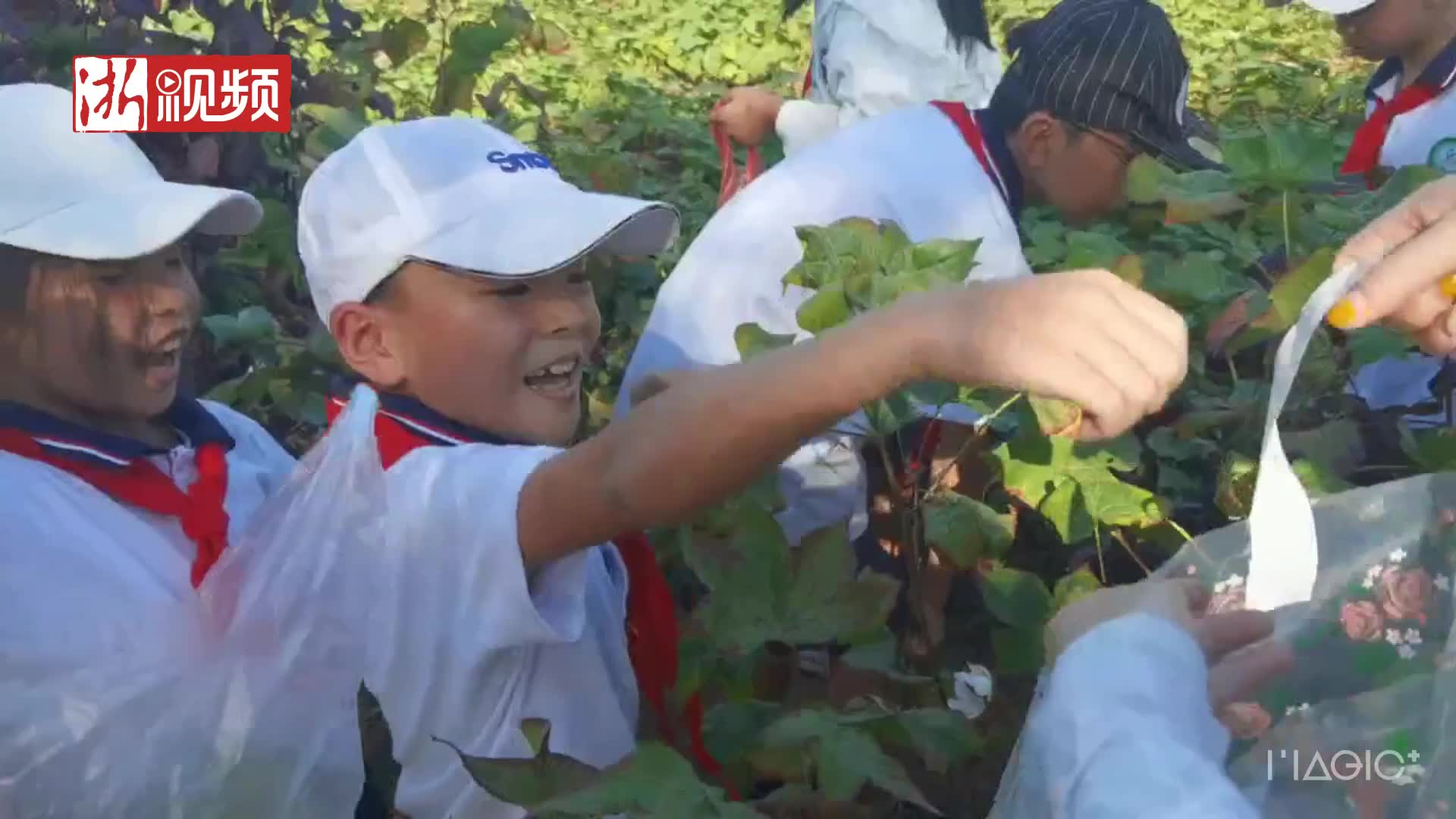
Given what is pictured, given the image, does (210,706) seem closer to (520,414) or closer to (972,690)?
(520,414)

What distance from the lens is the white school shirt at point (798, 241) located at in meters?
1.98

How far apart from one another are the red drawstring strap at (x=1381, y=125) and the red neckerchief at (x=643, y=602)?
1.64 meters

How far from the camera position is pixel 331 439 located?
1.28 meters

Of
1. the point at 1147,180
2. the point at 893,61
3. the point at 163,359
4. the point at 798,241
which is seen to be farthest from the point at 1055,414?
the point at 893,61

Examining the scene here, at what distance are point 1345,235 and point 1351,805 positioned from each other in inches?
30.4

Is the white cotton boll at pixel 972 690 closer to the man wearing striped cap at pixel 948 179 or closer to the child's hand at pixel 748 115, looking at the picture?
the man wearing striped cap at pixel 948 179

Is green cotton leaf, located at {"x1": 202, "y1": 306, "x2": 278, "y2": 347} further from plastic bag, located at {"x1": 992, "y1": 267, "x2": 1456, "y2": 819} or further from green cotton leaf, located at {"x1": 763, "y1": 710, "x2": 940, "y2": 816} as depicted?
plastic bag, located at {"x1": 992, "y1": 267, "x2": 1456, "y2": 819}

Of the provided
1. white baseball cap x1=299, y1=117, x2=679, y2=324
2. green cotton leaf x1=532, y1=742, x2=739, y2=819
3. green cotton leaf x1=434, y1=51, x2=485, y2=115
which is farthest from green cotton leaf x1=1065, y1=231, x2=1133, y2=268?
green cotton leaf x1=434, y1=51, x2=485, y2=115

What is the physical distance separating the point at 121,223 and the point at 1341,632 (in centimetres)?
105

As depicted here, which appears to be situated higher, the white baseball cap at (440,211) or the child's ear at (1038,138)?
the white baseball cap at (440,211)

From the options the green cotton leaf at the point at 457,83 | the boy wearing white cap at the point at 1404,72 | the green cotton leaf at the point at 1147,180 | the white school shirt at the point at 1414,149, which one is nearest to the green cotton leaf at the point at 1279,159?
the green cotton leaf at the point at 1147,180

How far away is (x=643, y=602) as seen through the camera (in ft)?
4.65

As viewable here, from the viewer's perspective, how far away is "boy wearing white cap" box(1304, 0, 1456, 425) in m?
2.57

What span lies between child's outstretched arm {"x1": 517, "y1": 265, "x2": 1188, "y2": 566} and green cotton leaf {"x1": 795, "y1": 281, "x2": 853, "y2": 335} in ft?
0.44
